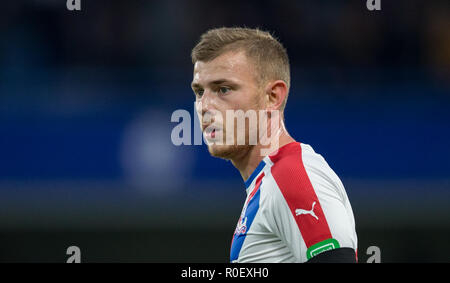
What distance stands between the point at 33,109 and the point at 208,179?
227 cm

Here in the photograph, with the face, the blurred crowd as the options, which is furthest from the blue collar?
the blurred crowd

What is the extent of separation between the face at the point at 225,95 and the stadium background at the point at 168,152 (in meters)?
3.88

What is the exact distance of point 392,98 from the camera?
7141mm

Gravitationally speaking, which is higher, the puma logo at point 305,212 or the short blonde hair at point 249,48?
the short blonde hair at point 249,48

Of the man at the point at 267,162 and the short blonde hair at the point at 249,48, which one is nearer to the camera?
the man at the point at 267,162

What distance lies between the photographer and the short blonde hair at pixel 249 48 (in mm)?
2828

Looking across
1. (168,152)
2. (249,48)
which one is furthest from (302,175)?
(168,152)

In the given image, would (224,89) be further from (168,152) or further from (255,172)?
(168,152)

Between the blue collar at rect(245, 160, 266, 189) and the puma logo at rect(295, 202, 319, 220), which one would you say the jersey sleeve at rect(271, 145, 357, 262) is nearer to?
the puma logo at rect(295, 202, 319, 220)

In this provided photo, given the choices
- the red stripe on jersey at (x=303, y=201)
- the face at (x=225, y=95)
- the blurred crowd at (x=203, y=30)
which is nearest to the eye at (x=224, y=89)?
the face at (x=225, y=95)

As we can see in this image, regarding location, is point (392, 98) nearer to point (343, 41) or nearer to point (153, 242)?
point (343, 41)

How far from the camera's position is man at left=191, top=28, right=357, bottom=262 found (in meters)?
2.30

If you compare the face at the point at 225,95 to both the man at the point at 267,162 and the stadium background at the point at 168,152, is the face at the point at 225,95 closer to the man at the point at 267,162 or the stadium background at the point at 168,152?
the man at the point at 267,162
